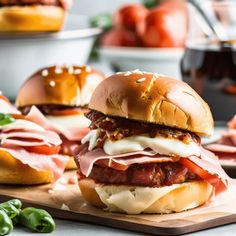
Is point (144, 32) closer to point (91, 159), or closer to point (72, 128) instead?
point (72, 128)

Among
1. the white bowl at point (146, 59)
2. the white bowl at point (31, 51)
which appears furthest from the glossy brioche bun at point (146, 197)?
the white bowl at point (146, 59)

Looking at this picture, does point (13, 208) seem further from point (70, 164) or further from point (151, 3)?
point (151, 3)

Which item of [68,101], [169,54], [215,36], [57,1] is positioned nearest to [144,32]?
[169,54]

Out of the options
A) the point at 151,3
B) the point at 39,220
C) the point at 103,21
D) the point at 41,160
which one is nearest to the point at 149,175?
the point at 39,220

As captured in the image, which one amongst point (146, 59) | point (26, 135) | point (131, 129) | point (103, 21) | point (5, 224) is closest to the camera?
point (5, 224)

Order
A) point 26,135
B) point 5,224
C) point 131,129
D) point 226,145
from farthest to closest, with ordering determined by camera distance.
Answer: point 226,145 → point 26,135 → point 131,129 → point 5,224
